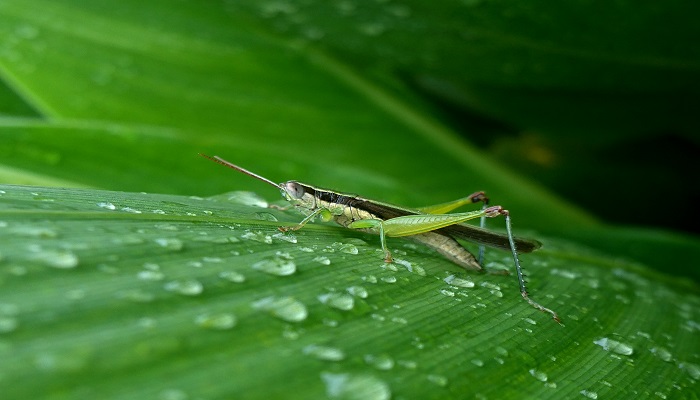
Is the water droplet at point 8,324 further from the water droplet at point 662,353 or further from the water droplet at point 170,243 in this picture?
the water droplet at point 662,353

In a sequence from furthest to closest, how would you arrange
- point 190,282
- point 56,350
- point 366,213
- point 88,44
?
point 88,44, point 366,213, point 190,282, point 56,350

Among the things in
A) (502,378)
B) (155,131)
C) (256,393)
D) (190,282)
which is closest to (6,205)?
(190,282)

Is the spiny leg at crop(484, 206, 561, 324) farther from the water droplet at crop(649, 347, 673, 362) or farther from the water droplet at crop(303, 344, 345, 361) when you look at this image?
the water droplet at crop(303, 344, 345, 361)

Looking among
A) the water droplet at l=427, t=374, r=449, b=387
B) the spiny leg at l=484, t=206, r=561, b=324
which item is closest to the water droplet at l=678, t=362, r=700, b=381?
the spiny leg at l=484, t=206, r=561, b=324

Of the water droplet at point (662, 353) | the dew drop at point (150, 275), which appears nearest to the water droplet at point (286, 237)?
the dew drop at point (150, 275)

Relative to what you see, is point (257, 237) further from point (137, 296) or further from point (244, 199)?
point (244, 199)

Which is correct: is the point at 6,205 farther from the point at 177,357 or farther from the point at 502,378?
the point at 502,378

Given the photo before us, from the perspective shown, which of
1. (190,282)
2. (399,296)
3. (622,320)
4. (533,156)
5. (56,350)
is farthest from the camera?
(533,156)

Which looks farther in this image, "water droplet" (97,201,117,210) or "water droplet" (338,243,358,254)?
"water droplet" (338,243,358,254)
